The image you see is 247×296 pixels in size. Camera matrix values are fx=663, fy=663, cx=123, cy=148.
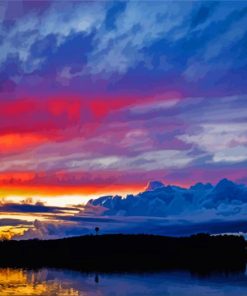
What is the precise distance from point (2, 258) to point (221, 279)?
105 metres

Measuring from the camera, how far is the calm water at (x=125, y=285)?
87375 millimetres

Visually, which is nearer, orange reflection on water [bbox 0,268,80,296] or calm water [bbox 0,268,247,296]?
orange reflection on water [bbox 0,268,80,296]

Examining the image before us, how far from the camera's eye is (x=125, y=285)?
9906 centimetres

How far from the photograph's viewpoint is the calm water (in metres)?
87.4

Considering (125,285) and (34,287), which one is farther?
(125,285)

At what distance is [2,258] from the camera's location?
19925 centimetres

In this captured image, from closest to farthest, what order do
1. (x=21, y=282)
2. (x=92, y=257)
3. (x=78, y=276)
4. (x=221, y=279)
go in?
(x=21, y=282), (x=221, y=279), (x=78, y=276), (x=92, y=257)

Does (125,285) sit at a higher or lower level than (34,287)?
lower

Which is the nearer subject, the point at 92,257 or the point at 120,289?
the point at 120,289

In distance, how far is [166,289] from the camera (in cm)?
9169

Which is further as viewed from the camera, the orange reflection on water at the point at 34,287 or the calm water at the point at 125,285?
the calm water at the point at 125,285

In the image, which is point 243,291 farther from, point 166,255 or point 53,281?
point 166,255

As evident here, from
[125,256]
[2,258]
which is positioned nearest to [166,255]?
[125,256]

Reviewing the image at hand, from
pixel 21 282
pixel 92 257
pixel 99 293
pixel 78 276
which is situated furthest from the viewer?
pixel 92 257
